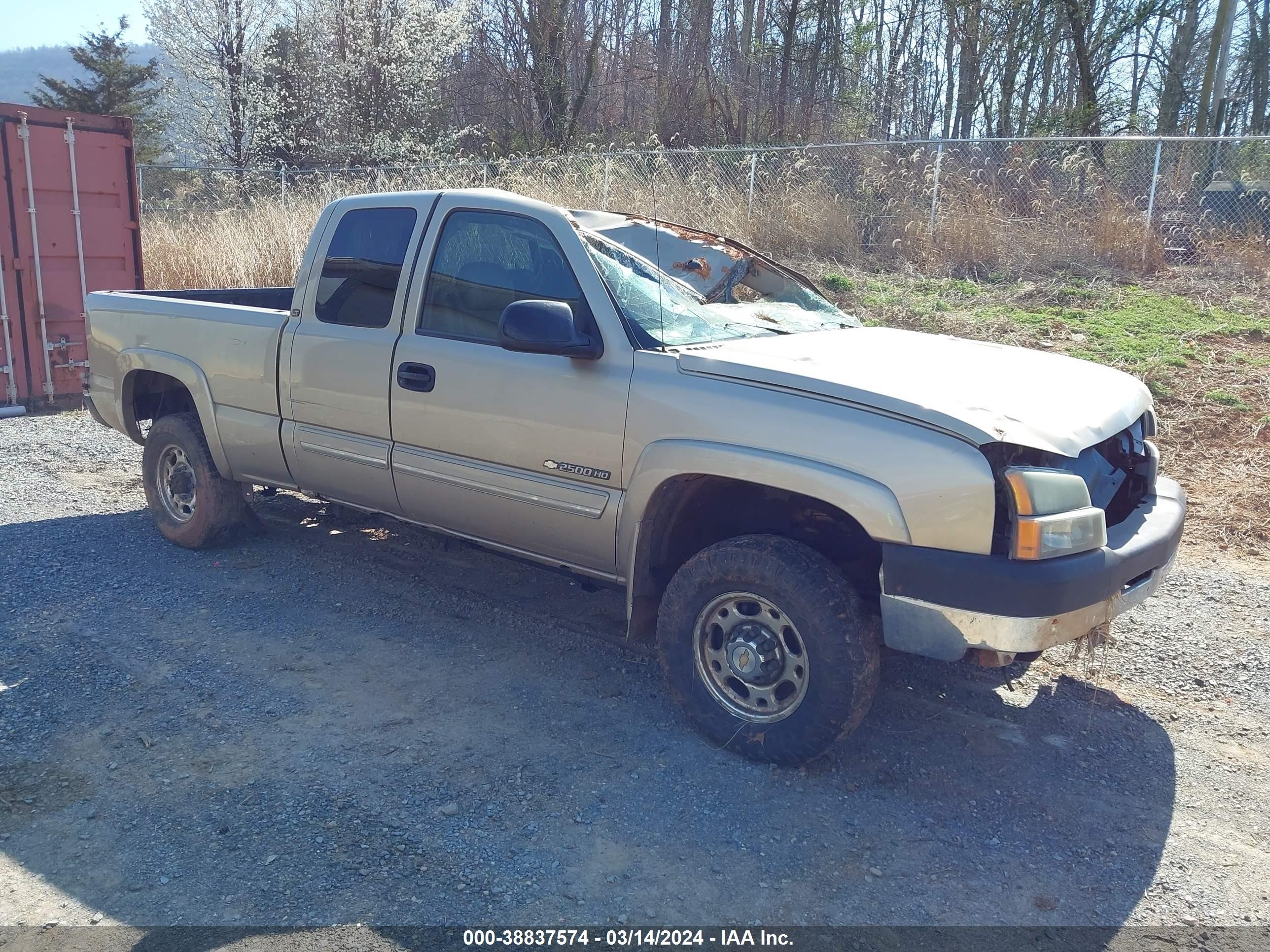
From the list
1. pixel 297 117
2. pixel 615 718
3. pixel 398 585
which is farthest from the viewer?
pixel 297 117

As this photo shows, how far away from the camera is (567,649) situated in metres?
A: 4.68

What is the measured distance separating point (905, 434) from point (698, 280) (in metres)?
1.55

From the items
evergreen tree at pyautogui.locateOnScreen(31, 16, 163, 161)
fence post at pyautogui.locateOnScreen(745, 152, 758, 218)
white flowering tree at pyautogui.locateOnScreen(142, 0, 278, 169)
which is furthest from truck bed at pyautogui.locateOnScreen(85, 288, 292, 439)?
evergreen tree at pyautogui.locateOnScreen(31, 16, 163, 161)

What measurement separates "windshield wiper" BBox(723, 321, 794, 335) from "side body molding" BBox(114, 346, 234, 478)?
3.00 meters

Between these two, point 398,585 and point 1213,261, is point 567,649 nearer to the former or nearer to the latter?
point 398,585

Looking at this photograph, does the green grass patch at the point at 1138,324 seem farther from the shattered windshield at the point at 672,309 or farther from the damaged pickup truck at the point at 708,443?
the shattered windshield at the point at 672,309

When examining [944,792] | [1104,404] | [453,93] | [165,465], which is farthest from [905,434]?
[453,93]

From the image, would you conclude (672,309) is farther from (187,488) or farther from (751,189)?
(751,189)

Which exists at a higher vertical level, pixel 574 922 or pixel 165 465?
pixel 165 465

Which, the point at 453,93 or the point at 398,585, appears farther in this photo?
the point at 453,93

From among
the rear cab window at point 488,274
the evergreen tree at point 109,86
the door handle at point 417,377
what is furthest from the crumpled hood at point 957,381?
the evergreen tree at point 109,86

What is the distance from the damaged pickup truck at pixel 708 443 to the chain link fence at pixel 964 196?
7.13 metres

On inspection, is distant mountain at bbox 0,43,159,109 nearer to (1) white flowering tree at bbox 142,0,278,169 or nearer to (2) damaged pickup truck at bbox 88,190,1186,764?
(1) white flowering tree at bbox 142,0,278,169

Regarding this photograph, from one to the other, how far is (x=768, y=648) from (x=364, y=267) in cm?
277
